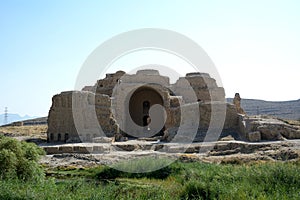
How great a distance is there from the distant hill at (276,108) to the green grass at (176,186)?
52.2 m

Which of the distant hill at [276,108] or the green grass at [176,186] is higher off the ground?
the distant hill at [276,108]

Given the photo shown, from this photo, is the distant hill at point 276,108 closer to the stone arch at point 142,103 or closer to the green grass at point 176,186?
the stone arch at point 142,103

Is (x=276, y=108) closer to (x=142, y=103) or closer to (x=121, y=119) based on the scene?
(x=142, y=103)

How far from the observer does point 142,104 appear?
35.5m

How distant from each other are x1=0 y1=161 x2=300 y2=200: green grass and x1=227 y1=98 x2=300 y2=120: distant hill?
171 ft

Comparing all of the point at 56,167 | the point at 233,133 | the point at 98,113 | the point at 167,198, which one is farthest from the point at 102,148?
the point at 167,198

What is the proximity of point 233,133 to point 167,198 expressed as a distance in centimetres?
1712

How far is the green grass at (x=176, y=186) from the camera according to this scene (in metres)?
7.41

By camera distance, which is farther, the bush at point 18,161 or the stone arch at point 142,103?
the stone arch at point 142,103

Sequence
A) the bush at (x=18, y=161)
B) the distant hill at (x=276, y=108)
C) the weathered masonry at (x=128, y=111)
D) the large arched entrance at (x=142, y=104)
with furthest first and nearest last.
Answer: the distant hill at (x=276, y=108) → the large arched entrance at (x=142, y=104) → the weathered masonry at (x=128, y=111) → the bush at (x=18, y=161)

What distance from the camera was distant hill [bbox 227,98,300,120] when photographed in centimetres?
6309

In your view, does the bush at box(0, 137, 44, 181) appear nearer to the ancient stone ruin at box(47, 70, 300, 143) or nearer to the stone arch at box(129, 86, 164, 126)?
the ancient stone ruin at box(47, 70, 300, 143)

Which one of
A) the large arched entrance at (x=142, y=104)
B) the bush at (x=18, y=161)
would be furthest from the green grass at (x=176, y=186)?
the large arched entrance at (x=142, y=104)

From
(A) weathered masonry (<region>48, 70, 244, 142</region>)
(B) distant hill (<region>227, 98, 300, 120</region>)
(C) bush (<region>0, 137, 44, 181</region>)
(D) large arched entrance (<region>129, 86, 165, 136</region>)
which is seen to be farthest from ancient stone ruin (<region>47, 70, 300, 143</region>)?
(B) distant hill (<region>227, 98, 300, 120</region>)
